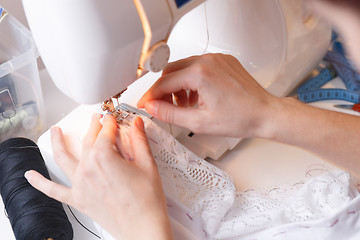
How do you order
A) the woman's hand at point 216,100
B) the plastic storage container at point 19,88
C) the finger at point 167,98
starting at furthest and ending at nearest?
1. the plastic storage container at point 19,88
2. the finger at point 167,98
3. the woman's hand at point 216,100

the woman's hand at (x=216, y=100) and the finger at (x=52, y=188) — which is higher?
the woman's hand at (x=216, y=100)

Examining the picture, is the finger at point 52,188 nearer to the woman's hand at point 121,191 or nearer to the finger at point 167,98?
the woman's hand at point 121,191

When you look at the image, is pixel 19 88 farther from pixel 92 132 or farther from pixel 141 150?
pixel 141 150

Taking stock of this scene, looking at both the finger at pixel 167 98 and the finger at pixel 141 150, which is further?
the finger at pixel 167 98

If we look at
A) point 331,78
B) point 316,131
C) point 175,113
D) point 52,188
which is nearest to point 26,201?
point 52,188

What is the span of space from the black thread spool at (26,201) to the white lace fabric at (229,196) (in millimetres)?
246

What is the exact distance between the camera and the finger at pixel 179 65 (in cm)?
80

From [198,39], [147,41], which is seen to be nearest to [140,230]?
[147,41]

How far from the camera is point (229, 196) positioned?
0.84m

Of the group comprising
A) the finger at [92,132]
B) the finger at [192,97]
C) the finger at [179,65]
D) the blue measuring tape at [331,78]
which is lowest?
the blue measuring tape at [331,78]

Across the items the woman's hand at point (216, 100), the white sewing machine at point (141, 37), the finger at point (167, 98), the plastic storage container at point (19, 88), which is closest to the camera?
the white sewing machine at point (141, 37)

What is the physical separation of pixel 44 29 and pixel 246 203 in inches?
19.1

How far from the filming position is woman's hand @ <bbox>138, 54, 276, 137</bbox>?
29.5 inches

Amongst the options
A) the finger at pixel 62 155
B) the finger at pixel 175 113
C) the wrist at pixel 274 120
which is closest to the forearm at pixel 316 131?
the wrist at pixel 274 120
